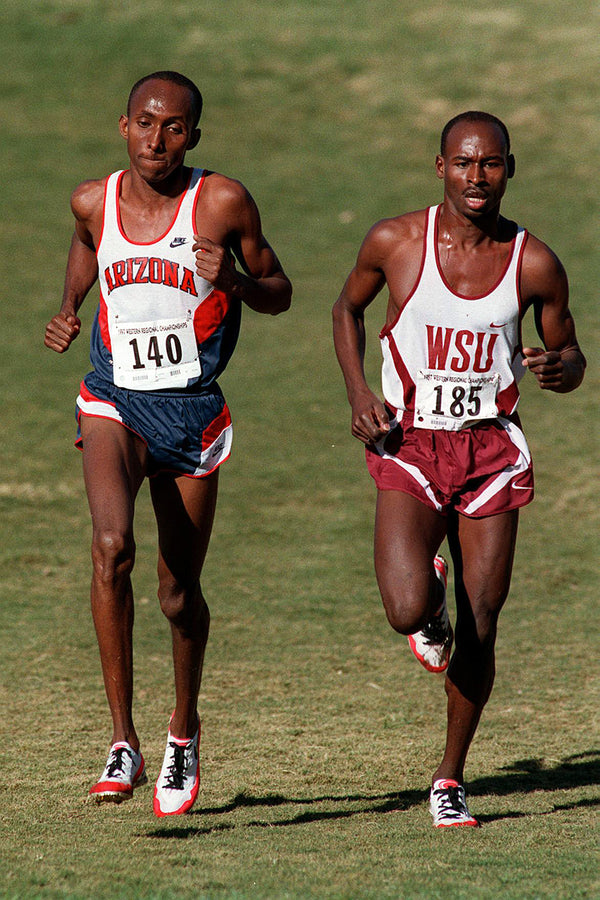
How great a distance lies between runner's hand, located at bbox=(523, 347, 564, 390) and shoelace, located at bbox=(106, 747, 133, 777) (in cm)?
203

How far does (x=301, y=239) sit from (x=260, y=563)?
29.9 feet

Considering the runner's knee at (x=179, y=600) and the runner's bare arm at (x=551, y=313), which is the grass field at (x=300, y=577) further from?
the runner's bare arm at (x=551, y=313)

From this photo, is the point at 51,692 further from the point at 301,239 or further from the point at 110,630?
the point at 301,239

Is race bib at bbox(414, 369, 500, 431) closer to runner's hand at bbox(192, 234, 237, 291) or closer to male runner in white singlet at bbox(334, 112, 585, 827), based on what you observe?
male runner in white singlet at bbox(334, 112, 585, 827)

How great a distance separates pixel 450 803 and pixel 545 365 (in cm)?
167

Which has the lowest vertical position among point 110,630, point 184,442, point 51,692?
point 51,692

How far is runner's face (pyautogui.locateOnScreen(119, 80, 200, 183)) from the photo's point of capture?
204 inches

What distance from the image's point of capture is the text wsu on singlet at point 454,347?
504cm

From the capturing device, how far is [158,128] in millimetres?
5172

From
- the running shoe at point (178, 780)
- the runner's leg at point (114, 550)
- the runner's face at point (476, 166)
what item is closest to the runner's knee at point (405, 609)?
the runner's leg at point (114, 550)

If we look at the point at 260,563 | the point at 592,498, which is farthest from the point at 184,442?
the point at 592,498

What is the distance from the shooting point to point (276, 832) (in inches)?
194

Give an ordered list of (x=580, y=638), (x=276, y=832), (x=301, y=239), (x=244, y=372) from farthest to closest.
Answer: (x=301, y=239) < (x=244, y=372) < (x=580, y=638) < (x=276, y=832)

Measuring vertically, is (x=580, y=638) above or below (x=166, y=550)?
below
